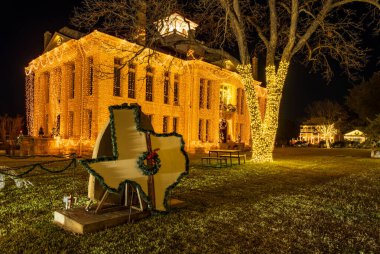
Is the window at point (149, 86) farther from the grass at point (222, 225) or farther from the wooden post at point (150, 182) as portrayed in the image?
the wooden post at point (150, 182)

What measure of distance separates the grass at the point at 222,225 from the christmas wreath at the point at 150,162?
2.81 feet

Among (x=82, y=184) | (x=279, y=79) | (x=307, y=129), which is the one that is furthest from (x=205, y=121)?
(x=307, y=129)

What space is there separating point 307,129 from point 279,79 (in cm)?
7213

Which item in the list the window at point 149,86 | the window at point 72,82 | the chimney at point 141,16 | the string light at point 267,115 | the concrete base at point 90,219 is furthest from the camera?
the window at point 149,86

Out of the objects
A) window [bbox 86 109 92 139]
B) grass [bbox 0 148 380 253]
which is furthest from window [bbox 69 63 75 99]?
grass [bbox 0 148 380 253]

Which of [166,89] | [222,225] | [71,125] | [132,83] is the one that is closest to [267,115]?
[132,83]

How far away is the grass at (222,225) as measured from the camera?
13.2 feet

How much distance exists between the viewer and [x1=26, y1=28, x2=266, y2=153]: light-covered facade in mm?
21000

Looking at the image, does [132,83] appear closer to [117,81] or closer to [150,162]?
[117,81]

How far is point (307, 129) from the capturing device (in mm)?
83125

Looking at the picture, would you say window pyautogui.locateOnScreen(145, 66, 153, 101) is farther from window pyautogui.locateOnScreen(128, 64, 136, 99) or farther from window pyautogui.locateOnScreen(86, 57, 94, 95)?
window pyautogui.locateOnScreen(86, 57, 94, 95)

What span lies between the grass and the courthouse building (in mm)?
12683

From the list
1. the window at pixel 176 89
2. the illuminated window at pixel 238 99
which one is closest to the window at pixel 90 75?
the window at pixel 176 89

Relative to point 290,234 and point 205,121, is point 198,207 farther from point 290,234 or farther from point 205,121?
point 205,121
